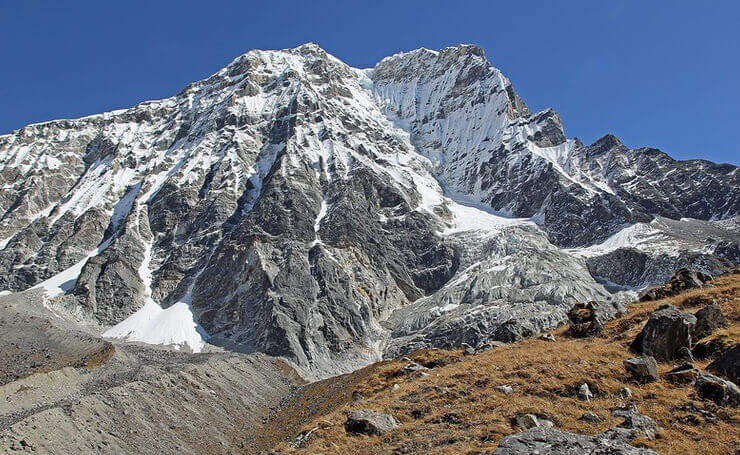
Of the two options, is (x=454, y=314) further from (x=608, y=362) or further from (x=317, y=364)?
(x=608, y=362)

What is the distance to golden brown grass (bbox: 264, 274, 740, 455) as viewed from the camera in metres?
20.1

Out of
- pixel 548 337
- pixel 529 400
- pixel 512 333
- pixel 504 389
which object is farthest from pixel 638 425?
pixel 512 333

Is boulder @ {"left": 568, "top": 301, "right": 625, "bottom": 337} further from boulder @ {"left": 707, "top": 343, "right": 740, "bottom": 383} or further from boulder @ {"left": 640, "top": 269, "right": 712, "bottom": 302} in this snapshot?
boulder @ {"left": 707, "top": 343, "right": 740, "bottom": 383}

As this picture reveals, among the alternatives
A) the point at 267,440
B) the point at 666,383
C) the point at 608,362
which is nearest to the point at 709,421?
the point at 666,383

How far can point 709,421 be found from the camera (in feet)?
64.9

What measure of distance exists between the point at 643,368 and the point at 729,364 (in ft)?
10.4

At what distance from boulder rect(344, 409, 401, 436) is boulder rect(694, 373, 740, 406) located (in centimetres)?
1201

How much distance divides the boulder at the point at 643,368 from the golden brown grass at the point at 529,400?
393 mm

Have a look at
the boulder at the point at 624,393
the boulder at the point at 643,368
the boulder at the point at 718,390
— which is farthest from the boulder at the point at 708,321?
the boulder at the point at 624,393

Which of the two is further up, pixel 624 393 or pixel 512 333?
pixel 512 333

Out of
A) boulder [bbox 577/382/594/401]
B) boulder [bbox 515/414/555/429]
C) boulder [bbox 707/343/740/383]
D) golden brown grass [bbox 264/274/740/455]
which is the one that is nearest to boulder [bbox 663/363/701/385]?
golden brown grass [bbox 264/274/740/455]

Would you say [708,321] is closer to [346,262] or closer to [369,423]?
[369,423]

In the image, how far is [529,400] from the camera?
2341cm

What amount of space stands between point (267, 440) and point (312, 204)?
414 feet
